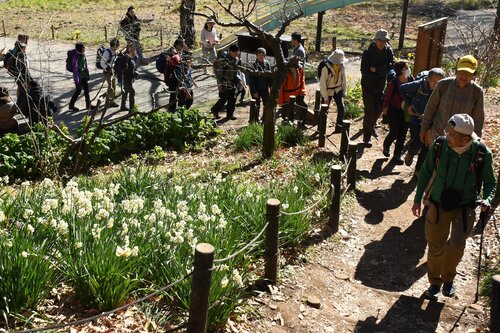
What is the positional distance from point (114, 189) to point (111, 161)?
17.7 ft

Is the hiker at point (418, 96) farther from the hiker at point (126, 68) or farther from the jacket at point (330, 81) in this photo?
the hiker at point (126, 68)

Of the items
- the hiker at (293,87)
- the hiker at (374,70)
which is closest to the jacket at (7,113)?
the hiker at (293,87)

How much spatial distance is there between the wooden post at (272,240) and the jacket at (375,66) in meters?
5.46

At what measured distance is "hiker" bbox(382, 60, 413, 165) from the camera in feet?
30.5

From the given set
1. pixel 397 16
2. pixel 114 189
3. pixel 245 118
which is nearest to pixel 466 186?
pixel 114 189

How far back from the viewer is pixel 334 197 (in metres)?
7.09

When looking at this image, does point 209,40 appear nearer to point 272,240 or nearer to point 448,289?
point 272,240

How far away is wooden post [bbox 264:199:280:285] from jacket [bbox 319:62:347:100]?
575 centimetres

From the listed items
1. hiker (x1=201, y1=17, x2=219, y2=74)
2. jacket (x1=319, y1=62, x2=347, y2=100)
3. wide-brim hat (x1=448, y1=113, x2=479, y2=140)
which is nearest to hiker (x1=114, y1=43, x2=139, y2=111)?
hiker (x1=201, y1=17, x2=219, y2=74)

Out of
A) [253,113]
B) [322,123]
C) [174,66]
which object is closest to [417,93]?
[322,123]

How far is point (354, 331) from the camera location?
540 centimetres

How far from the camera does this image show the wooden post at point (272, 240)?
5355 millimetres

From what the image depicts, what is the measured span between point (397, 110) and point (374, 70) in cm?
104

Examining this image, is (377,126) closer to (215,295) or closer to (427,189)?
(427,189)
